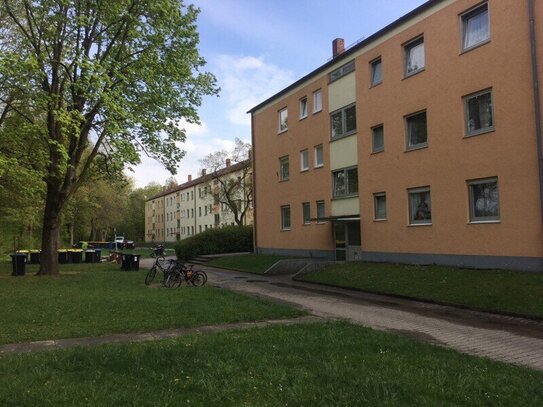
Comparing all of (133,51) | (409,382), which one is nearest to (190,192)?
(133,51)

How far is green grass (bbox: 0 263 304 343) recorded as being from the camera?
8.89 metres

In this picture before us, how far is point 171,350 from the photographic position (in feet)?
22.2

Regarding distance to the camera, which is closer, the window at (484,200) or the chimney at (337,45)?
the window at (484,200)

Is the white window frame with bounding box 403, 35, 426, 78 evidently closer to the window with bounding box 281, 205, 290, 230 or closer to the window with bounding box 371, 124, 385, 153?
the window with bounding box 371, 124, 385, 153

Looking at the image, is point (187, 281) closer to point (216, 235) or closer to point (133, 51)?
point (133, 51)

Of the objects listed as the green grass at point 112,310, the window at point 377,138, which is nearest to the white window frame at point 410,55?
the window at point 377,138

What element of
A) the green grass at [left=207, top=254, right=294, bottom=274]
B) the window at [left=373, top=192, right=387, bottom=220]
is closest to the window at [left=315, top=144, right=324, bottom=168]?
the window at [left=373, top=192, right=387, bottom=220]

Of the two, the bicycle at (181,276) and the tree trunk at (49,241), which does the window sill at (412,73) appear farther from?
the tree trunk at (49,241)

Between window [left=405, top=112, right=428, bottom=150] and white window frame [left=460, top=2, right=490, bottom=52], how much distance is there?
295 centimetres

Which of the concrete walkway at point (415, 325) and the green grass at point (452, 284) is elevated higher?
the green grass at point (452, 284)

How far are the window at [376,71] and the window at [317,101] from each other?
446 cm

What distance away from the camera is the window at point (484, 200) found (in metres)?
16.0

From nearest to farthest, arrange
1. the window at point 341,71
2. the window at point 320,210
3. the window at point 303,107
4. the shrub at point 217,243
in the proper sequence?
the window at point 341,71
the window at point 320,210
the window at point 303,107
the shrub at point 217,243

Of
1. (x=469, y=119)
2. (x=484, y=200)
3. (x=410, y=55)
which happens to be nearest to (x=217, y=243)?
(x=410, y=55)
